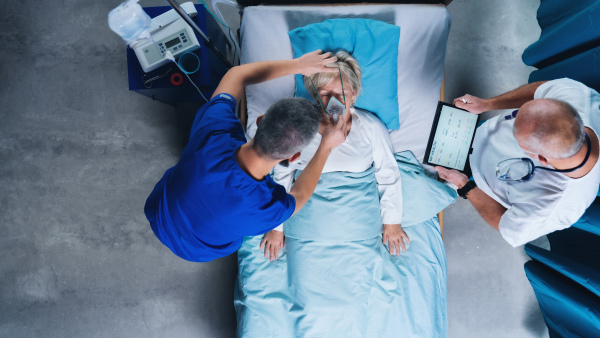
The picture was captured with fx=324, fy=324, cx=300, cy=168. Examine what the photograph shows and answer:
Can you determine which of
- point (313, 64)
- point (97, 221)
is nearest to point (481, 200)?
point (313, 64)

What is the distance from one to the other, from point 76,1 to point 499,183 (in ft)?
10.2

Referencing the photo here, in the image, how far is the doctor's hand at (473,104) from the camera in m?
1.84

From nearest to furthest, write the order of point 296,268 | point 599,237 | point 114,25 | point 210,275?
1. point 599,237
2. point 114,25
3. point 296,268
4. point 210,275

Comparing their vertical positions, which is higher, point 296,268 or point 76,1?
point 76,1

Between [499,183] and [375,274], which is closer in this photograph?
[499,183]

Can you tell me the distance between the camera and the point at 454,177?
6.17ft

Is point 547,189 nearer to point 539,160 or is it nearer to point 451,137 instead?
point 539,160

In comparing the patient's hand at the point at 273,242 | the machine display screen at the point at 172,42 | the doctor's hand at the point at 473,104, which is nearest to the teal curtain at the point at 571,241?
the doctor's hand at the point at 473,104

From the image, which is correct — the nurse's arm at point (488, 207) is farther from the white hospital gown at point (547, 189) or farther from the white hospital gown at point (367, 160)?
the white hospital gown at point (367, 160)

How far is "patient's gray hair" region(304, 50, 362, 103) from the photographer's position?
171cm

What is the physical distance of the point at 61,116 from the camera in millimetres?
2375

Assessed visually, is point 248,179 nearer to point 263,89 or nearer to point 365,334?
point 263,89

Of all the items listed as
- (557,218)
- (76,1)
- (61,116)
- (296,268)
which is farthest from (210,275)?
(76,1)

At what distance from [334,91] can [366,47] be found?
394 millimetres
